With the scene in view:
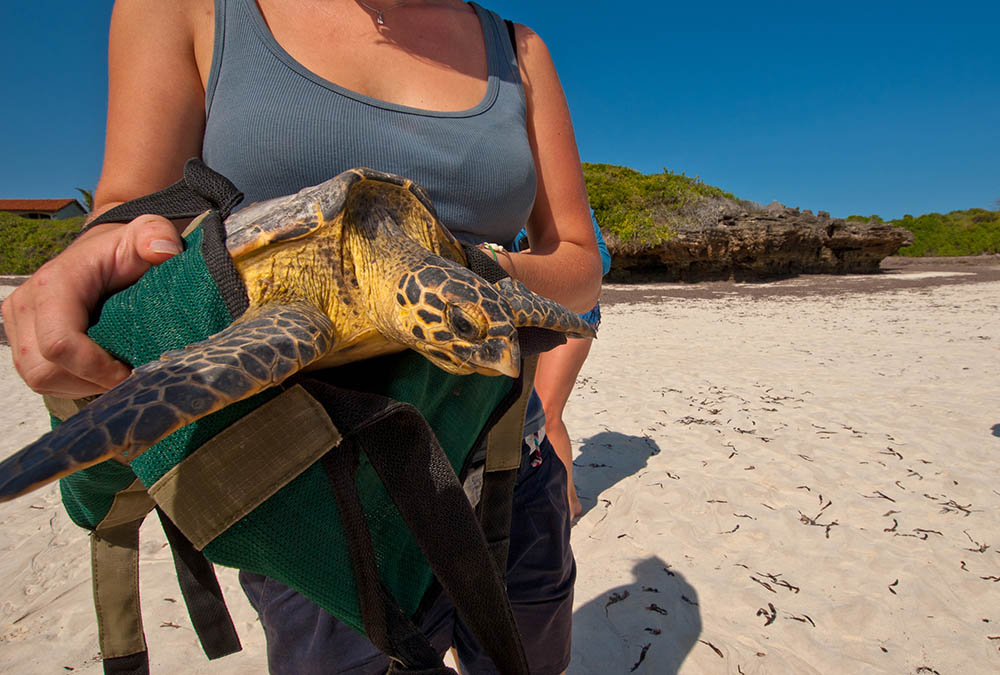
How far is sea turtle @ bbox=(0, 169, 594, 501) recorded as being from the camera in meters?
0.62

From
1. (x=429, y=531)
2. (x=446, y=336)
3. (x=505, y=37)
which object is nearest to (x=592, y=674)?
(x=429, y=531)

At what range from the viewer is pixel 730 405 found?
477cm

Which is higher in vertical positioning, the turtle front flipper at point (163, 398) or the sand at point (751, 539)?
the turtle front flipper at point (163, 398)

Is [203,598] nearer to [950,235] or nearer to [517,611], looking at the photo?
[517,611]

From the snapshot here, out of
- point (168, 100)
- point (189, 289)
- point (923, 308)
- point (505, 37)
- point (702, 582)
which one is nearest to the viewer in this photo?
point (189, 289)

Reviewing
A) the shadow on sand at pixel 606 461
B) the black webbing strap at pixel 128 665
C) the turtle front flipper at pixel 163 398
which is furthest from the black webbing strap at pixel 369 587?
the shadow on sand at pixel 606 461

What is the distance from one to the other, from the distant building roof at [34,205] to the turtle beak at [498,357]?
178 feet

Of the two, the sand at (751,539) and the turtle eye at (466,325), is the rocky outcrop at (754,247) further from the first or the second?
the turtle eye at (466,325)

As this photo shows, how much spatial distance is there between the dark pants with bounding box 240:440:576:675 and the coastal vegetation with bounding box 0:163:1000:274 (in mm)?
17041

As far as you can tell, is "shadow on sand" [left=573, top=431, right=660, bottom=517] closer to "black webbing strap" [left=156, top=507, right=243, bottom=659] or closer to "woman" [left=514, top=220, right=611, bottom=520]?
"woman" [left=514, top=220, right=611, bottom=520]

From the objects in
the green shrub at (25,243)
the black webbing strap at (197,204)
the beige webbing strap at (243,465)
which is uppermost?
the green shrub at (25,243)

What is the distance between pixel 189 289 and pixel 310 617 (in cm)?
60

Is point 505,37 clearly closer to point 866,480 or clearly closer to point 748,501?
point 748,501

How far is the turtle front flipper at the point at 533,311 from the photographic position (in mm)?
931
